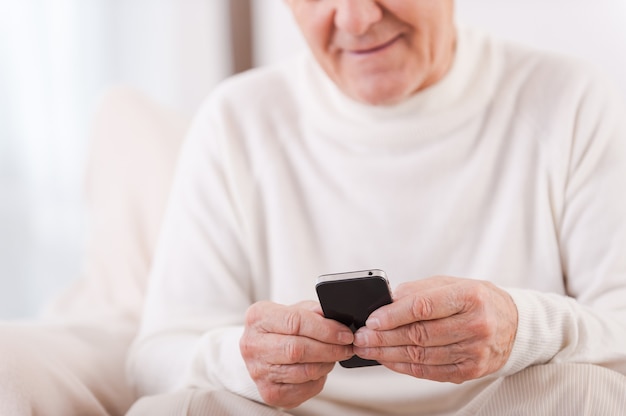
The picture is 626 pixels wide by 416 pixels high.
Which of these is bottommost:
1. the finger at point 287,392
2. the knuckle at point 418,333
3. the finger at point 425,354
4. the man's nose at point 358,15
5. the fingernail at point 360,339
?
the finger at point 287,392

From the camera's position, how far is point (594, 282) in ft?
4.37

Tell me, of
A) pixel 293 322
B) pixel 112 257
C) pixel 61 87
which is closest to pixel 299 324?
pixel 293 322

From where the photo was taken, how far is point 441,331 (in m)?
1.06

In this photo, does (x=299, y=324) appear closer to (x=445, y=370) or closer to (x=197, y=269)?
(x=445, y=370)

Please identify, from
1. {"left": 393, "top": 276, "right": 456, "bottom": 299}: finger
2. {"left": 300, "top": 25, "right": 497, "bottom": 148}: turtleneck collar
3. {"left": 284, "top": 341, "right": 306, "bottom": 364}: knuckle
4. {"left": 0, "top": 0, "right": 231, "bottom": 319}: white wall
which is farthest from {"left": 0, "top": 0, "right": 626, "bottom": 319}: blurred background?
{"left": 284, "top": 341, "right": 306, "bottom": 364}: knuckle

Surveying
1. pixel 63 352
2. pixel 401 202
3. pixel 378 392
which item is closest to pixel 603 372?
pixel 378 392

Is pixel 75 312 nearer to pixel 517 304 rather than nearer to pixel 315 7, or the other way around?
pixel 315 7

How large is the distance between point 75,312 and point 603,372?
3.78 feet

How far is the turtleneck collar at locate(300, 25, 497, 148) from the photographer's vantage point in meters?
1.48

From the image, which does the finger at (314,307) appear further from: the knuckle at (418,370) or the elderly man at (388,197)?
the knuckle at (418,370)

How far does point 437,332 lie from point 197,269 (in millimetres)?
552

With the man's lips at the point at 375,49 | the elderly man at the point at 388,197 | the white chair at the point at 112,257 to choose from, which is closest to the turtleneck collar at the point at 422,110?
the elderly man at the point at 388,197

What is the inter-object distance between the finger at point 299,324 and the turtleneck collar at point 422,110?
45 cm

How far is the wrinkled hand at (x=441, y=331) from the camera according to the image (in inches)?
41.3
